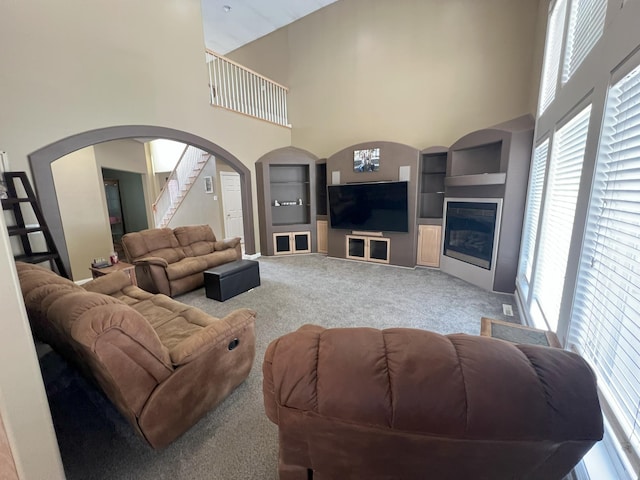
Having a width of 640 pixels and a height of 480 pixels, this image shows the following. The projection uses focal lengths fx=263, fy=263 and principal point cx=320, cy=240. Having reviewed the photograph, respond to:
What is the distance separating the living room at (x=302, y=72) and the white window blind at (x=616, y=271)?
40 centimetres

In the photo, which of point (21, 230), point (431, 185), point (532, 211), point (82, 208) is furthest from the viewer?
point (431, 185)

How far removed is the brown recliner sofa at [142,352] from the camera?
1.26m

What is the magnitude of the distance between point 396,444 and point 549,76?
4108mm

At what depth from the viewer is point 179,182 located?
8016 mm

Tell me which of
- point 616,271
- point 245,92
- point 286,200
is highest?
point 245,92

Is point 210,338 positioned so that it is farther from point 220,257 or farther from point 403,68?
point 403,68

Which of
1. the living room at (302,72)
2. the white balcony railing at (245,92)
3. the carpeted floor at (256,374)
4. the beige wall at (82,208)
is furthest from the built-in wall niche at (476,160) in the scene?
the beige wall at (82,208)

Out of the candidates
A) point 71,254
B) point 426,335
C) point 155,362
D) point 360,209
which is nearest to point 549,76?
point 360,209

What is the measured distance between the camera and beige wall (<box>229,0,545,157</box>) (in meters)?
4.42

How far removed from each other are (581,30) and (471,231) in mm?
2733

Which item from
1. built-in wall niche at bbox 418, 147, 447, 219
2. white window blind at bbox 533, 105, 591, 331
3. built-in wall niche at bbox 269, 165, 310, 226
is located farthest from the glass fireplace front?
built-in wall niche at bbox 269, 165, 310, 226

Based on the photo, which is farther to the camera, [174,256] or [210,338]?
[174,256]

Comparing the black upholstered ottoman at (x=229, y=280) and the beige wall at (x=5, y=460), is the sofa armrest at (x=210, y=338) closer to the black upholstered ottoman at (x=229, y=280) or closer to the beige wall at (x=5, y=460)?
the beige wall at (x=5, y=460)

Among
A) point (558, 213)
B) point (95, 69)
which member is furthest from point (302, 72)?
point (558, 213)
